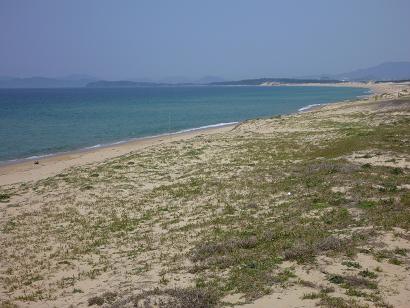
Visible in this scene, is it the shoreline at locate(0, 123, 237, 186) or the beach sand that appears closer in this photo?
the beach sand

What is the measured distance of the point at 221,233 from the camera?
1307cm

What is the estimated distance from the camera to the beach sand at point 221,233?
30.3 ft

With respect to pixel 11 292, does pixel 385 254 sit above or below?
above

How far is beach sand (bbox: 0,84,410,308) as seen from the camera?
9.24 meters

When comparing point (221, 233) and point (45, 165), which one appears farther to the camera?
point (45, 165)

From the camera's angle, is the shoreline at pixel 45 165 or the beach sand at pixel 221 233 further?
the shoreline at pixel 45 165

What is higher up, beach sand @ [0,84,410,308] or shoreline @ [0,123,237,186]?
beach sand @ [0,84,410,308]

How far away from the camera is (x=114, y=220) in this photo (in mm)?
15914

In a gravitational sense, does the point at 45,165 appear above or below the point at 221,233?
below

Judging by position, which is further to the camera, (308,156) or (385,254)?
(308,156)

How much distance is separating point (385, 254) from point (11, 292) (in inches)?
358

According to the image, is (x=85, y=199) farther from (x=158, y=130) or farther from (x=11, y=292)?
(x=158, y=130)

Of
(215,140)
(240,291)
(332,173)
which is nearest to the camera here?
(240,291)

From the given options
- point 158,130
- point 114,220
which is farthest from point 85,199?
point 158,130
